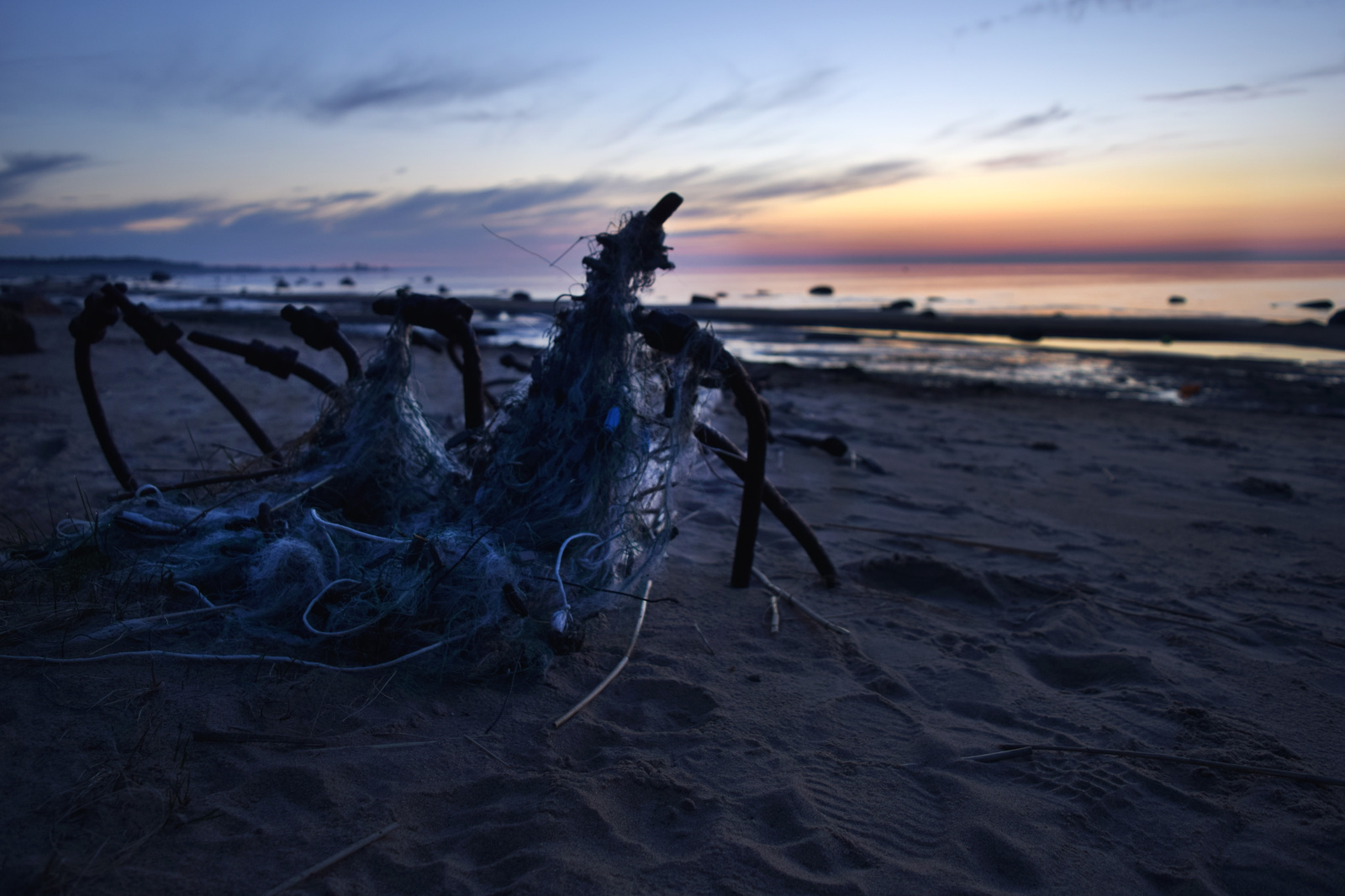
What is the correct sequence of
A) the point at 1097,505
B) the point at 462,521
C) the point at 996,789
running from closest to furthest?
the point at 996,789 → the point at 462,521 → the point at 1097,505

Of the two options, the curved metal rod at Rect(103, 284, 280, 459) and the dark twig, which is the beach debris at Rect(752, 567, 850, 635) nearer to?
the dark twig

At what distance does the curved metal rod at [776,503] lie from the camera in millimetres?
2799

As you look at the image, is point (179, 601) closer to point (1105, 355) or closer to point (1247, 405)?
point (1247, 405)

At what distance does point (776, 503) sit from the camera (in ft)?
9.62

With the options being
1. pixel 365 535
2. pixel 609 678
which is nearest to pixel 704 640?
pixel 609 678

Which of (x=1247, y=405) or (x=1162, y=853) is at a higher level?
(x=1247, y=405)

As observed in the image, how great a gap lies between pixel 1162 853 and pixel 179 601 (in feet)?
9.27

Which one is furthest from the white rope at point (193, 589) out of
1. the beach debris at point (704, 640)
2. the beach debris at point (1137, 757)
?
the beach debris at point (1137, 757)

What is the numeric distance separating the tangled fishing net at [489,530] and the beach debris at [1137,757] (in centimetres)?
116

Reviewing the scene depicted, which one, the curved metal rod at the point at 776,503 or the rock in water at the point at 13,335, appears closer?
the curved metal rod at the point at 776,503

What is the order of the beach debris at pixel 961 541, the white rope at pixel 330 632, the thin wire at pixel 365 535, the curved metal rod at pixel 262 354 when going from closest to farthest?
1. the white rope at pixel 330 632
2. the thin wire at pixel 365 535
3. the curved metal rod at pixel 262 354
4. the beach debris at pixel 961 541

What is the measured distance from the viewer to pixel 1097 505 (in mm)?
4738

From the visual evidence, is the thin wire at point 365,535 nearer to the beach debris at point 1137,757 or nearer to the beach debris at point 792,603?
the beach debris at point 792,603

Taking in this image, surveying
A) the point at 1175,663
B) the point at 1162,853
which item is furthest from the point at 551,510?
the point at 1175,663
